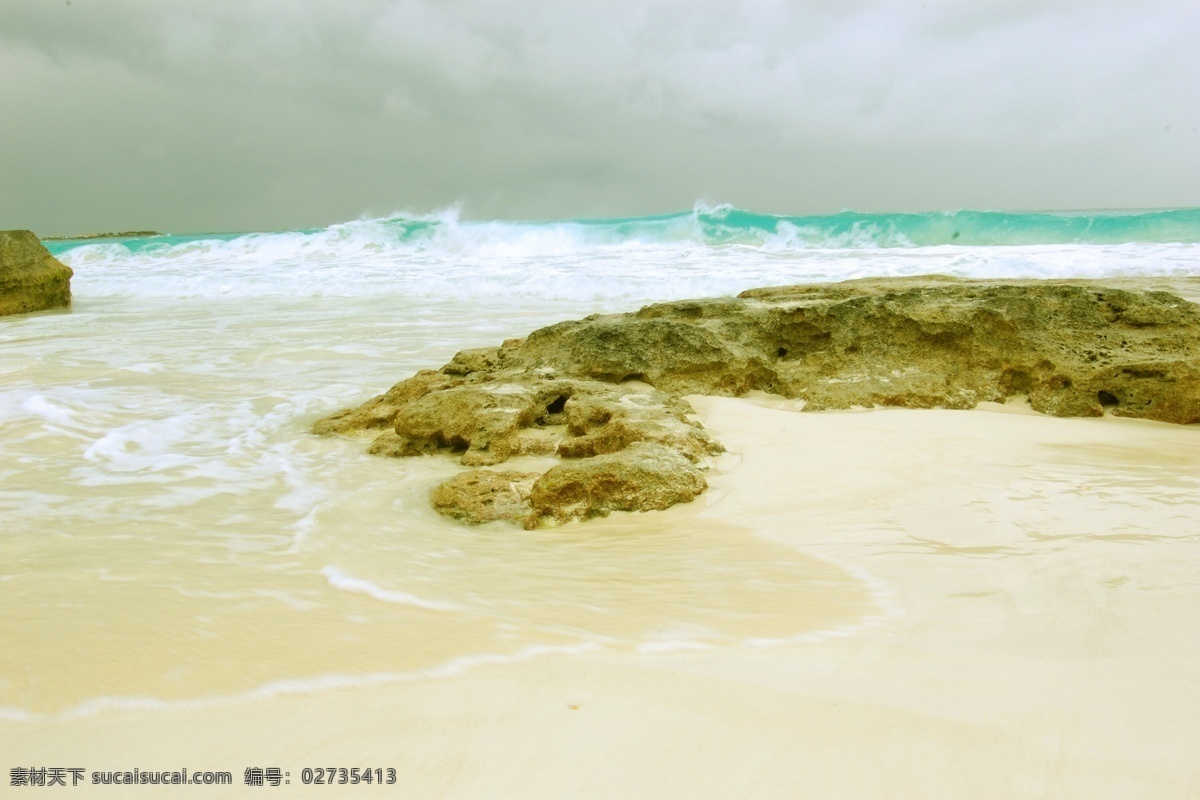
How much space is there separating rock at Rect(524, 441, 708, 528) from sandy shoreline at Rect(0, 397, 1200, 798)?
2.70ft

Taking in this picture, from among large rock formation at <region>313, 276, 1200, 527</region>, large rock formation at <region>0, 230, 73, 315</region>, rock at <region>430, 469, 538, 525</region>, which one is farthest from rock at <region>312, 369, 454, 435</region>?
large rock formation at <region>0, 230, 73, 315</region>

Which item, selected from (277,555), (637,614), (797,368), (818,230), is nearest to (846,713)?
(637,614)

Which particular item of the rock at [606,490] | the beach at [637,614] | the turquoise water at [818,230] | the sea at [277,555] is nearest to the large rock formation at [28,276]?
the sea at [277,555]

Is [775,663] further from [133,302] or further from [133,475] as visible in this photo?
[133,302]

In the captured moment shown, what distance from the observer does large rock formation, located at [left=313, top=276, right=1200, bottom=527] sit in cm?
396

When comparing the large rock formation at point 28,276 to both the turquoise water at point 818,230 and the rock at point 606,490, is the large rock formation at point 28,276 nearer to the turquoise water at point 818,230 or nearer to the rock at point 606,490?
the turquoise water at point 818,230

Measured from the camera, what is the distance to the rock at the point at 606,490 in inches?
121

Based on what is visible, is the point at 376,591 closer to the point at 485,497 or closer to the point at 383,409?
the point at 485,497

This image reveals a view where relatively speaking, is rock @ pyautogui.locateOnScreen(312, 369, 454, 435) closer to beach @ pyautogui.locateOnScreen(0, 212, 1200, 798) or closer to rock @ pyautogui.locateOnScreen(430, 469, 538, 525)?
beach @ pyautogui.locateOnScreen(0, 212, 1200, 798)

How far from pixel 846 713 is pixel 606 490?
1.68m

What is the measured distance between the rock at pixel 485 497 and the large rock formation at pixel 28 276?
41.5 feet

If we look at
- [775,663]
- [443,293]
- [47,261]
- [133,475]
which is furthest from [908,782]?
[47,261]

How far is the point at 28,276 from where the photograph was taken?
12.9m

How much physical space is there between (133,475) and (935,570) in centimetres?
342
